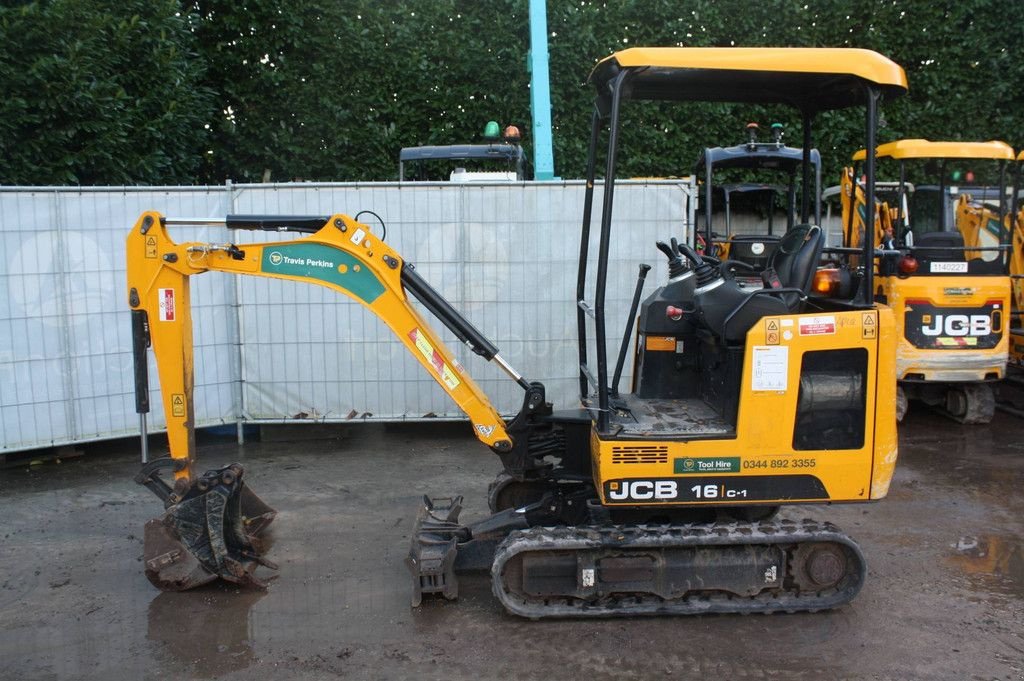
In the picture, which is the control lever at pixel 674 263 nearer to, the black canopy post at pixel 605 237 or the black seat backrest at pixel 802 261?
the black seat backrest at pixel 802 261

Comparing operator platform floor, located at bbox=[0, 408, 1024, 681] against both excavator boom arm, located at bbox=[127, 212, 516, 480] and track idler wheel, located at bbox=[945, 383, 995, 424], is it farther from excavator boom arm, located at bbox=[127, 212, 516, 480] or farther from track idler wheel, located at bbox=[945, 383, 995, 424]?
track idler wheel, located at bbox=[945, 383, 995, 424]

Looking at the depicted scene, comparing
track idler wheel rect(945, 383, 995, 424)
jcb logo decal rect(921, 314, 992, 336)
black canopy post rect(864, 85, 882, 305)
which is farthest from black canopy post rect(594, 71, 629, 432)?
track idler wheel rect(945, 383, 995, 424)

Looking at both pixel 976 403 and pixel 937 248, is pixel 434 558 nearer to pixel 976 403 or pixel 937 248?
pixel 937 248

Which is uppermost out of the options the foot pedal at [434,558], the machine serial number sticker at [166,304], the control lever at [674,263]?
the control lever at [674,263]

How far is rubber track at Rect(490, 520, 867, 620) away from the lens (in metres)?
4.44

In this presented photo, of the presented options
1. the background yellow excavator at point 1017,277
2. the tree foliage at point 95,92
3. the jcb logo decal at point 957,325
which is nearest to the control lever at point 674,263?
the jcb logo decal at point 957,325

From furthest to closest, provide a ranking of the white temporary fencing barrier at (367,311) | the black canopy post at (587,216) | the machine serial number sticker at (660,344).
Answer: the white temporary fencing barrier at (367,311), the machine serial number sticker at (660,344), the black canopy post at (587,216)

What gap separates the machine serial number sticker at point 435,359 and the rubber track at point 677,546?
933 millimetres

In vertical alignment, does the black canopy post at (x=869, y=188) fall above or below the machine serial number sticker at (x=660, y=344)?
above

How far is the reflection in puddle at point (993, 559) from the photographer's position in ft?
16.7

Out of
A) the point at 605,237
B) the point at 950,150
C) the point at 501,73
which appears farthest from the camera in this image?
the point at 501,73

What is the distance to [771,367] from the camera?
4352 millimetres

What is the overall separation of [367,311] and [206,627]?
384 centimetres

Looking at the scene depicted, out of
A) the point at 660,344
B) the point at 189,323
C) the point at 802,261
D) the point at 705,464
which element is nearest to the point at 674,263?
the point at 660,344
